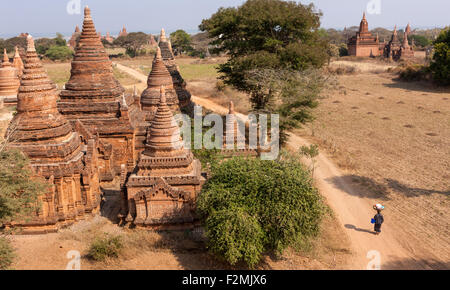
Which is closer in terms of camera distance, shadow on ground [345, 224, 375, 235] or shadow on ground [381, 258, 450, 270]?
shadow on ground [381, 258, 450, 270]

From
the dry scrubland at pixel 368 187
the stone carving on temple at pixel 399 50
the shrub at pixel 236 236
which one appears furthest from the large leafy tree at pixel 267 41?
the stone carving on temple at pixel 399 50

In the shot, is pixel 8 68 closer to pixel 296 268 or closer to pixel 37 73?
pixel 37 73

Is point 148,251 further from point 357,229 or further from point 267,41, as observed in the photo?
point 267,41

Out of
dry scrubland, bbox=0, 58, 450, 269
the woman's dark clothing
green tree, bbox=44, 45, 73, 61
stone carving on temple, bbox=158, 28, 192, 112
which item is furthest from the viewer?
green tree, bbox=44, 45, 73, 61

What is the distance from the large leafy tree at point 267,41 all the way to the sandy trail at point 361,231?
6.80 meters

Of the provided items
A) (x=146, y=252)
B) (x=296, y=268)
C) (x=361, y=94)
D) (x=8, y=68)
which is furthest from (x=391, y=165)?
(x=8, y=68)

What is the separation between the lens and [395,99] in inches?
1729

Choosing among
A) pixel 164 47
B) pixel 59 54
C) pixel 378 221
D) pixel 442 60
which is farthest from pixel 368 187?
pixel 59 54

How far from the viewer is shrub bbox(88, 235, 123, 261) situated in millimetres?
12227

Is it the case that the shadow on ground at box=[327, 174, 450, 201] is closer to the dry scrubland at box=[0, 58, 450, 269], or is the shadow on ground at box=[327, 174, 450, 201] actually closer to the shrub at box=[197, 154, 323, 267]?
the dry scrubland at box=[0, 58, 450, 269]

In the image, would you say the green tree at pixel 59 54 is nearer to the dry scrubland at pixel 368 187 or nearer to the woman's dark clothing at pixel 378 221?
the dry scrubland at pixel 368 187

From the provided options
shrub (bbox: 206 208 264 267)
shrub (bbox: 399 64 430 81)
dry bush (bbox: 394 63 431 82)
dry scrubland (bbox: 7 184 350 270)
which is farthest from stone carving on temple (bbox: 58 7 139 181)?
shrub (bbox: 399 64 430 81)

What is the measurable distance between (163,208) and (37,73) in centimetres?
724

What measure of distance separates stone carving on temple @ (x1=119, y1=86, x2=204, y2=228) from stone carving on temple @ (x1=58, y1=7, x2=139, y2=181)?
4855mm
